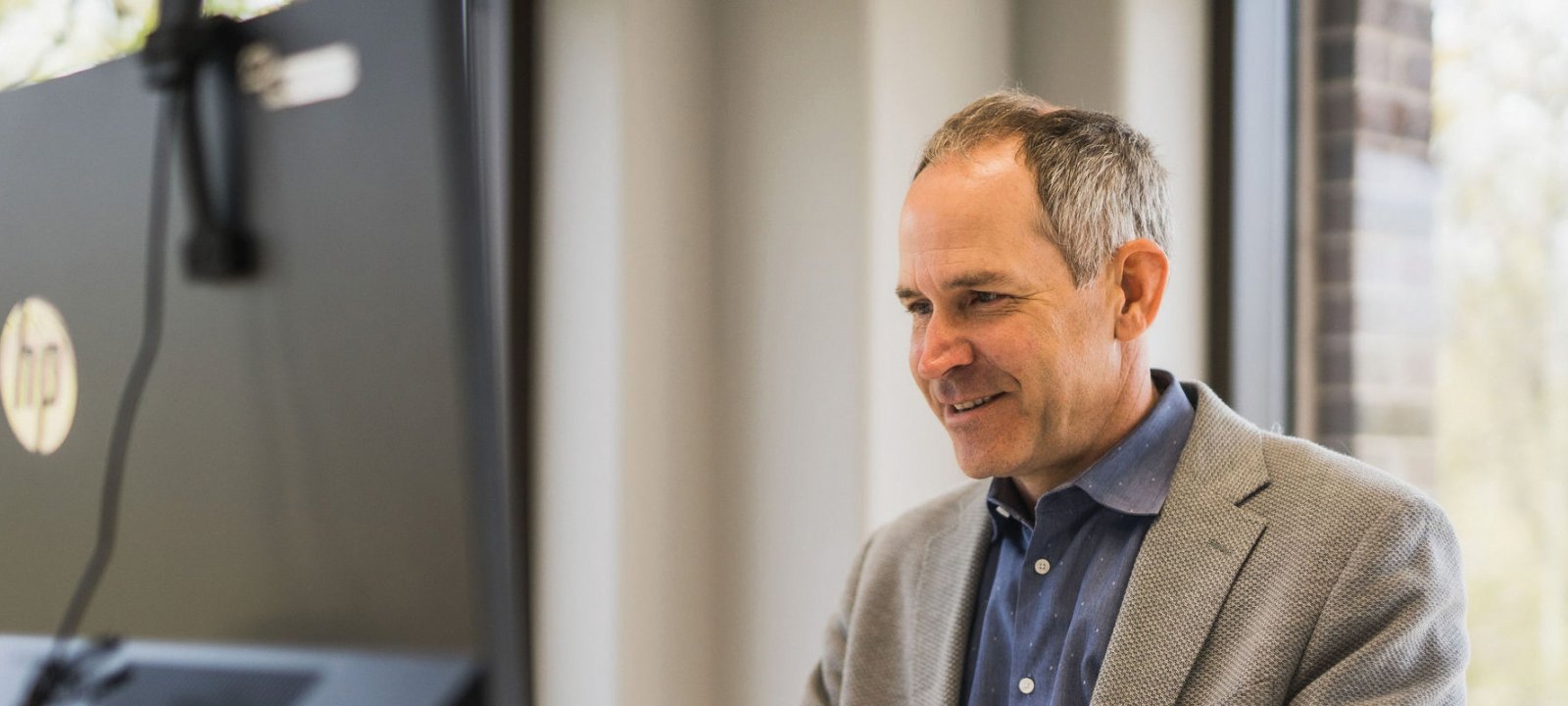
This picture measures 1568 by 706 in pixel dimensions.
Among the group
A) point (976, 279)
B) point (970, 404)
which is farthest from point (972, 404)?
point (976, 279)

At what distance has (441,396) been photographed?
0.47m

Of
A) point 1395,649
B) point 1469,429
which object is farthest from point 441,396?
point 1469,429

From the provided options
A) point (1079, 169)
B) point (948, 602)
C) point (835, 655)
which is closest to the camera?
point (1079, 169)

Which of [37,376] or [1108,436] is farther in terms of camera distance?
[1108,436]

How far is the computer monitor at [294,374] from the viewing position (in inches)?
18.5

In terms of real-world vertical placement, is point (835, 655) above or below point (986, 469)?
below

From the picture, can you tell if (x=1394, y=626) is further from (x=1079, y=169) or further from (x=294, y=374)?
(x=294, y=374)

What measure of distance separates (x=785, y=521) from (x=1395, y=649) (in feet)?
3.75

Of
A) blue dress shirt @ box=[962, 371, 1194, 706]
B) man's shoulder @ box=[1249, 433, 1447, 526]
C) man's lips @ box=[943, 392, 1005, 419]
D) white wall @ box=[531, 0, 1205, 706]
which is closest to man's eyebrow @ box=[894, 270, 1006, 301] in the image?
man's lips @ box=[943, 392, 1005, 419]

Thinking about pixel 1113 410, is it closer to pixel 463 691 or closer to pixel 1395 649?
pixel 1395 649

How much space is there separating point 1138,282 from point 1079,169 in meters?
0.14

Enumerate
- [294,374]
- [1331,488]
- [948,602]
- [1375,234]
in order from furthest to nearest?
[1375,234] → [948,602] → [1331,488] → [294,374]

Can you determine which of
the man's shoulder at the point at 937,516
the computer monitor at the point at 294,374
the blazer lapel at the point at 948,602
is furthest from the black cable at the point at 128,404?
the man's shoulder at the point at 937,516

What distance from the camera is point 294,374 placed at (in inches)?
19.2
